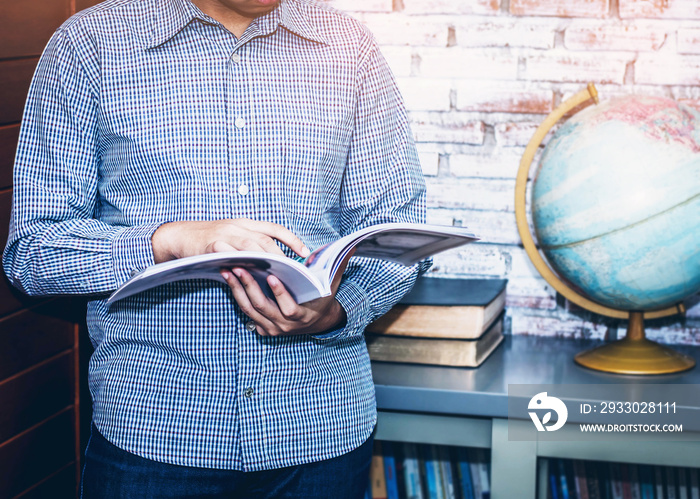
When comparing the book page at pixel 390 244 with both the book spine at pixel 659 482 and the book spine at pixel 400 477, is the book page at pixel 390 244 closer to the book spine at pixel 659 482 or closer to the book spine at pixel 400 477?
the book spine at pixel 400 477

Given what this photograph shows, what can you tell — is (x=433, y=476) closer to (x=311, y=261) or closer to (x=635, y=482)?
(x=635, y=482)

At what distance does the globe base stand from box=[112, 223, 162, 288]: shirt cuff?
919 millimetres

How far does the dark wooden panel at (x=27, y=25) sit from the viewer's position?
1117mm

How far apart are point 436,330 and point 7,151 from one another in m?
0.84

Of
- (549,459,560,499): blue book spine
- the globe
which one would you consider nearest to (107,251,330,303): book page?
the globe

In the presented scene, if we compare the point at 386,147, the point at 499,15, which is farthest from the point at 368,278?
the point at 499,15

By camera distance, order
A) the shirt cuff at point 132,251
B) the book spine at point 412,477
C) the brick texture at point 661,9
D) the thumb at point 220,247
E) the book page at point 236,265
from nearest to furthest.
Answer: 1. the book page at point 236,265
2. the thumb at point 220,247
3. the shirt cuff at point 132,251
4. the brick texture at point 661,9
5. the book spine at point 412,477

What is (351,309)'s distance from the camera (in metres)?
1.11

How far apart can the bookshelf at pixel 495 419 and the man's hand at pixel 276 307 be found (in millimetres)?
395

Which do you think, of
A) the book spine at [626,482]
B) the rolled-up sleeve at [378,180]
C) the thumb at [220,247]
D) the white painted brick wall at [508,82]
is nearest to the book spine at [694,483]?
the book spine at [626,482]

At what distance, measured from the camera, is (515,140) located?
5.62 feet

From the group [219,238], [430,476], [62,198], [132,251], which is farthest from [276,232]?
[430,476]

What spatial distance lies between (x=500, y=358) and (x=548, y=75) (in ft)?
2.16

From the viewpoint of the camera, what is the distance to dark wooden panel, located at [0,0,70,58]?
112cm
